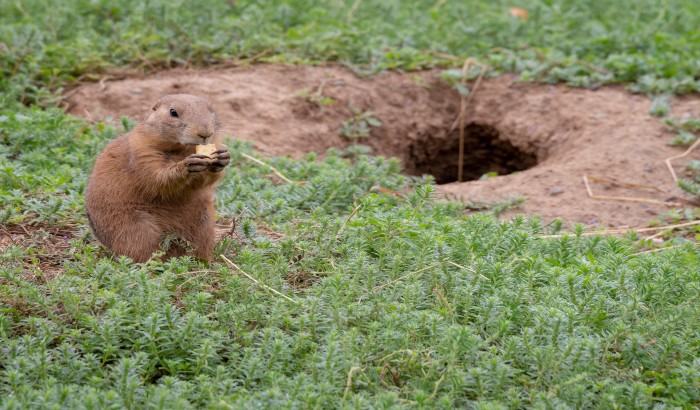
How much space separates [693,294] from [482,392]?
1473mm

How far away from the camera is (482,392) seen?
3787 millimetres

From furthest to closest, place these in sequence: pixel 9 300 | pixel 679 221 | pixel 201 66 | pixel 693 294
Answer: pixel 201 66 → pixel 679 221 → pixel 693 294 → pixel 9 300

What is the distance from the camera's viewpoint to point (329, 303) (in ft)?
14.4

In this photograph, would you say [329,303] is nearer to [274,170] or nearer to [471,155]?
[274,170]

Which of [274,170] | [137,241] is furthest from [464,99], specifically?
[137,241]

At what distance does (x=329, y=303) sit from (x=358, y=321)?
213mm

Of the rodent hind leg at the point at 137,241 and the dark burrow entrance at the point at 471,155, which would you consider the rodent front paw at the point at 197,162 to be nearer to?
the rodent hind leg at the point at 137,241

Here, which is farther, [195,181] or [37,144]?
[37,144]

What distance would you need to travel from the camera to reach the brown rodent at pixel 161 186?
15.5 ft

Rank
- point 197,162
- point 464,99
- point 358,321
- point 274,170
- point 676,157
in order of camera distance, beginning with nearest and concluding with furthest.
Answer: point 358,321 → point 197,162 → point 274,170 → point 676,157 → point 464,99

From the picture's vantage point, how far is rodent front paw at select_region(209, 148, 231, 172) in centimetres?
465

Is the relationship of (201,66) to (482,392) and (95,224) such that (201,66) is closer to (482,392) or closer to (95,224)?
(95,224)

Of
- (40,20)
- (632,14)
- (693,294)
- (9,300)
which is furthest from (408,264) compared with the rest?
(632,14)

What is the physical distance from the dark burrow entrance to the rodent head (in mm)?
3812
